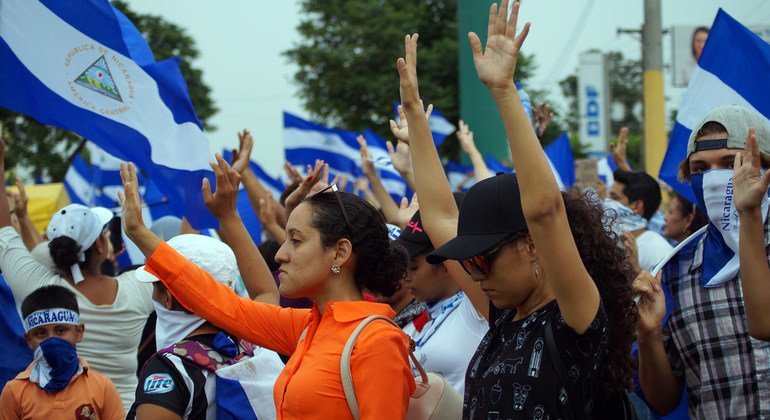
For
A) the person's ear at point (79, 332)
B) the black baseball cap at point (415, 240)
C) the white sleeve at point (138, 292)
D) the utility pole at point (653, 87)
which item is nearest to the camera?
the black baseball cap at point (415, 240)

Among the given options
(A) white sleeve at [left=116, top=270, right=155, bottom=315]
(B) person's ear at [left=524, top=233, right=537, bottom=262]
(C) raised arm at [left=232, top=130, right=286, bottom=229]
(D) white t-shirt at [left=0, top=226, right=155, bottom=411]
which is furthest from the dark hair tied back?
(B) person's ear at [left=524, top=233, right=537, bottom=262]

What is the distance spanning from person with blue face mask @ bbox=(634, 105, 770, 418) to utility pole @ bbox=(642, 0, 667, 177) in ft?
45.0

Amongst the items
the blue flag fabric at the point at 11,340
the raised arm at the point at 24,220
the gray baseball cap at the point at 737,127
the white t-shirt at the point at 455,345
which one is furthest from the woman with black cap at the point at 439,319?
the raised arm at the point at 24,220

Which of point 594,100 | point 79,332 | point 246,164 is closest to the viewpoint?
point 79,332

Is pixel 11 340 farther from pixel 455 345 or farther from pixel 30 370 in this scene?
pixel 455 345

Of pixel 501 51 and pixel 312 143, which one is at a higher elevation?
pixel 501 51

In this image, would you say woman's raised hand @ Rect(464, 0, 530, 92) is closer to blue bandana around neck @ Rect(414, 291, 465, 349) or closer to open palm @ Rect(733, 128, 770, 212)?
open palm @ Rect(733, 128, 770, 212)

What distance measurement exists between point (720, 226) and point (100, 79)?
347 centimetres

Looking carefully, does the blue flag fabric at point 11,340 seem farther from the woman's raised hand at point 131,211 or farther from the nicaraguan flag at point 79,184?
the nicaraguan flag at point 79,184

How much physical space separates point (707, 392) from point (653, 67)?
14848mm

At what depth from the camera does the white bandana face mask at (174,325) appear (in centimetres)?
349

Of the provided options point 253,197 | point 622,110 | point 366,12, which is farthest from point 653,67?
point 622,110

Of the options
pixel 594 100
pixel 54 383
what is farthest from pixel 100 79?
pixel 594 100

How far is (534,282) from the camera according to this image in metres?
2.67
